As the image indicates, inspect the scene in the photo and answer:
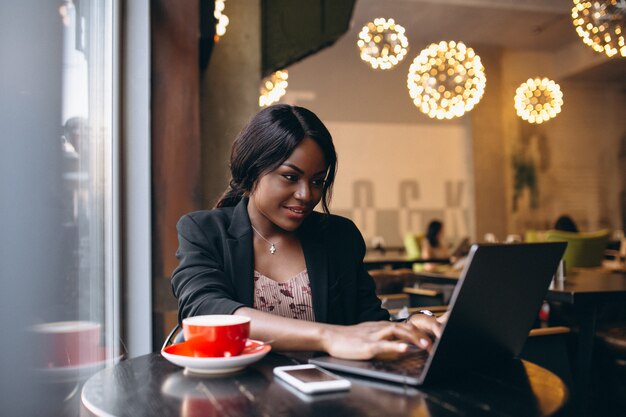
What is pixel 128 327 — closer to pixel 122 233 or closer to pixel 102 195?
pixel 122 233

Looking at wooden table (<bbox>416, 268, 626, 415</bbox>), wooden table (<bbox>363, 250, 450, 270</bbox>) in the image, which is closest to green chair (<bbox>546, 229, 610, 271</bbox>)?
wooden table (<bbox>363, 250, 450, 270</bbox>)

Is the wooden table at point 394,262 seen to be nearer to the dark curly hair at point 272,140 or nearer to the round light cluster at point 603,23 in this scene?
the round light cluster at point 603,23

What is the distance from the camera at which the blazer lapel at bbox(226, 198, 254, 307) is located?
1.51m

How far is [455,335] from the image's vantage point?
3.03ft

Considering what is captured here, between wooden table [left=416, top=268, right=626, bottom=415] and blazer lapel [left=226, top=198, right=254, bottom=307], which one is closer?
blazer lapel [left=226, top=198, right=254, bottom=307]

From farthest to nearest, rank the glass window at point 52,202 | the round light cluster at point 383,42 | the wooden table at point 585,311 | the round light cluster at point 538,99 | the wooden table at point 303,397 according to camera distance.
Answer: the round light cluster at point 538,99 → the round light cluster at point 383,42 → the wooden table at point 585,311 → the glass window at point 52,202 → the wooden table at point 303,397

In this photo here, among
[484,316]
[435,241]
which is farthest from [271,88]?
[484,316]

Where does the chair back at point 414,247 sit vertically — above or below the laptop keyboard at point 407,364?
below

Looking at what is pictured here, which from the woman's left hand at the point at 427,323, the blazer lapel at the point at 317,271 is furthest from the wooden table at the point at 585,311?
the woman's left hand at the point at 427,323

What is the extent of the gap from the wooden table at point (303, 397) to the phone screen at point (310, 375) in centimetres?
3

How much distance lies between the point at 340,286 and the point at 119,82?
1414 millimetres

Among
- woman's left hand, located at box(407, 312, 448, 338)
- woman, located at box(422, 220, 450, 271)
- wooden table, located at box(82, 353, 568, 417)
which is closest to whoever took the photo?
wooden table, located at box(82, 353, 568, 417)

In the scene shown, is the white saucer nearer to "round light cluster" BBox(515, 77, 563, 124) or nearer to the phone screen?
the phone screen

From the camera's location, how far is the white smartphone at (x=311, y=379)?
2.99 feet
